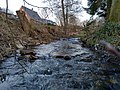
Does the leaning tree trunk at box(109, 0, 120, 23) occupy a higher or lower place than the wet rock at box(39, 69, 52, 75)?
higher

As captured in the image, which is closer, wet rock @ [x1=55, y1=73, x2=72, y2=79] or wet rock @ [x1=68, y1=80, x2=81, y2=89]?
wet rock @ [x1=68, y1=80, x2=81, y2=89]

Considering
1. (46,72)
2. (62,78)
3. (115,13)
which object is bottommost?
(46,72)

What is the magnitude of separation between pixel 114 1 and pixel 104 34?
7.96ft

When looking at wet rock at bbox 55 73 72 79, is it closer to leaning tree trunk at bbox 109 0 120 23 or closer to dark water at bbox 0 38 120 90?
dark water at bbox 0 38 120 90

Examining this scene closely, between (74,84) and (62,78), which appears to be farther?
(62,78)

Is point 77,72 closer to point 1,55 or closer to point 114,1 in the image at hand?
point 1,55

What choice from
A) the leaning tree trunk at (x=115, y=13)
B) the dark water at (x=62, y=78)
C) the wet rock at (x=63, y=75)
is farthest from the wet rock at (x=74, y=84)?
the leaning tree trunk at (x=115, y=13)

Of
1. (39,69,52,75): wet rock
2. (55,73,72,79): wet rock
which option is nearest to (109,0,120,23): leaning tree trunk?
(39,69,52,75): wet rock

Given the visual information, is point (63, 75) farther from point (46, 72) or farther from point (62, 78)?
point (46, 72)

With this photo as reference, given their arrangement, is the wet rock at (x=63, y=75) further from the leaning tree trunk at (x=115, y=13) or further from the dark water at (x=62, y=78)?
the leaning tree trunk at (x=115, y=13)

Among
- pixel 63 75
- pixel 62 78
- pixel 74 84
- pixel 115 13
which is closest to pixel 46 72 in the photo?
pixel 63 75

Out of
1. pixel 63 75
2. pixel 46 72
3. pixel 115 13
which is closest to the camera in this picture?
pixel 63 75

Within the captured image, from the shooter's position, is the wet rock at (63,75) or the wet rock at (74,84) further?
the wet rock at (63,75)

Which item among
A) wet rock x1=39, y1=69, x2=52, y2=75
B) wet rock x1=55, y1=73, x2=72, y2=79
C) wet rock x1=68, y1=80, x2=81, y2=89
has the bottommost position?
wet rock x1=39, y1=69, x2=52, y2=75
